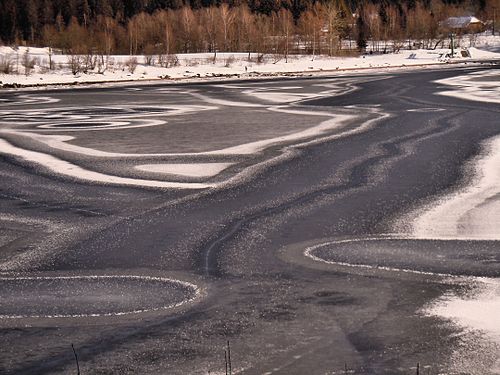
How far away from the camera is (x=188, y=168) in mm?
13633

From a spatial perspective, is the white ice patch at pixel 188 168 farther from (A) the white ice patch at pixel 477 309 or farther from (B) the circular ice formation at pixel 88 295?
(A) the white ice patch at pixel 477 309

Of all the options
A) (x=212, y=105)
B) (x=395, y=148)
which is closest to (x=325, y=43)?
(x=212, y=105)

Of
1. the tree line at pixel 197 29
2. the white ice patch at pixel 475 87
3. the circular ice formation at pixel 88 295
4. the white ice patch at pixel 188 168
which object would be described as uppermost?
the tree line at pixel 197 29

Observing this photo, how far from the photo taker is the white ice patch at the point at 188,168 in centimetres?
1317

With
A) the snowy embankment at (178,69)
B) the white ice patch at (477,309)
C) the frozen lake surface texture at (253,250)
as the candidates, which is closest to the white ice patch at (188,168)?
the frozen lake surface texture at (253,250)

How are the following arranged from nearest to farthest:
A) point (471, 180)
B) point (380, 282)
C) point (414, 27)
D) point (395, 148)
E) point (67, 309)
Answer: point (67, 309) < point (380, 282) < point (471, 180) < point (395, 148) < point (414, 27)

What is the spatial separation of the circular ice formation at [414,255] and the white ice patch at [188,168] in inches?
183

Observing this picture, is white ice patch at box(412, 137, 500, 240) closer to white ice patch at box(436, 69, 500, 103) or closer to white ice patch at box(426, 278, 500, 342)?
white ice patch at box(426, 278, 500, 342)

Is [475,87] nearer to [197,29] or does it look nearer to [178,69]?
[178,69]

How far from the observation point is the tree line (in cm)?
7831

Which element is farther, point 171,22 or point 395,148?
point 171,22

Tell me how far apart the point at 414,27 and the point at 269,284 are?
94.7m

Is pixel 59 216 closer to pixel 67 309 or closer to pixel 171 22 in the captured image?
pixel 67 309

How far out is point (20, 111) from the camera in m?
25.5
